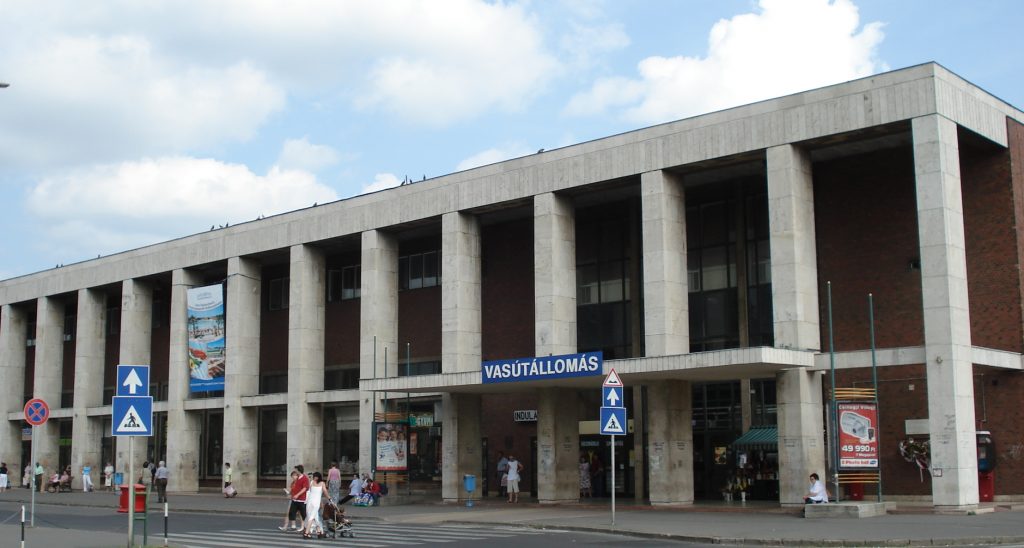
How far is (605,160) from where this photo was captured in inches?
1512

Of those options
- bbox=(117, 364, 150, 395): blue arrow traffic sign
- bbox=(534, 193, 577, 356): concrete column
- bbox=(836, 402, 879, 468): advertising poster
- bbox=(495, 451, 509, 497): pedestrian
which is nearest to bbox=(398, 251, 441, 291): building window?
bbox=(495, 451, 509, 497): pedestrian

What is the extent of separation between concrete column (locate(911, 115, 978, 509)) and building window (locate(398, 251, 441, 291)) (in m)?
22.9

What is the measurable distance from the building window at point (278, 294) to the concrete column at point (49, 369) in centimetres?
1628

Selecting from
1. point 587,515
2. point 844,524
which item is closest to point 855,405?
point 844,524

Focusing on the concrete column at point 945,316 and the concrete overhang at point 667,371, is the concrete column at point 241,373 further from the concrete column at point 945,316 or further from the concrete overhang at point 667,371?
the concrete column at point 945,316

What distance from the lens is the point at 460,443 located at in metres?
41.3

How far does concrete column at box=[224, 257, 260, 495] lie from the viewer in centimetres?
5022

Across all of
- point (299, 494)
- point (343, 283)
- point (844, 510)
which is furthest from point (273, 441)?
point (844, 510)

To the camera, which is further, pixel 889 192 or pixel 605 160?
pixel 605 160

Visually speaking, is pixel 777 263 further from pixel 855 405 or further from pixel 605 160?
pixel 605 160

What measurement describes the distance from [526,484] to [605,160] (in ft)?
45.5

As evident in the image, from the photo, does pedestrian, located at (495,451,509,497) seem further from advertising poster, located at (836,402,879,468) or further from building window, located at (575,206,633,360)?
advertising poster, located at (836,402,879,468)

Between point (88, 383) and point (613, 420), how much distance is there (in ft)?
139

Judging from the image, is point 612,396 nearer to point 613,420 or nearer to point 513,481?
point 613,420
